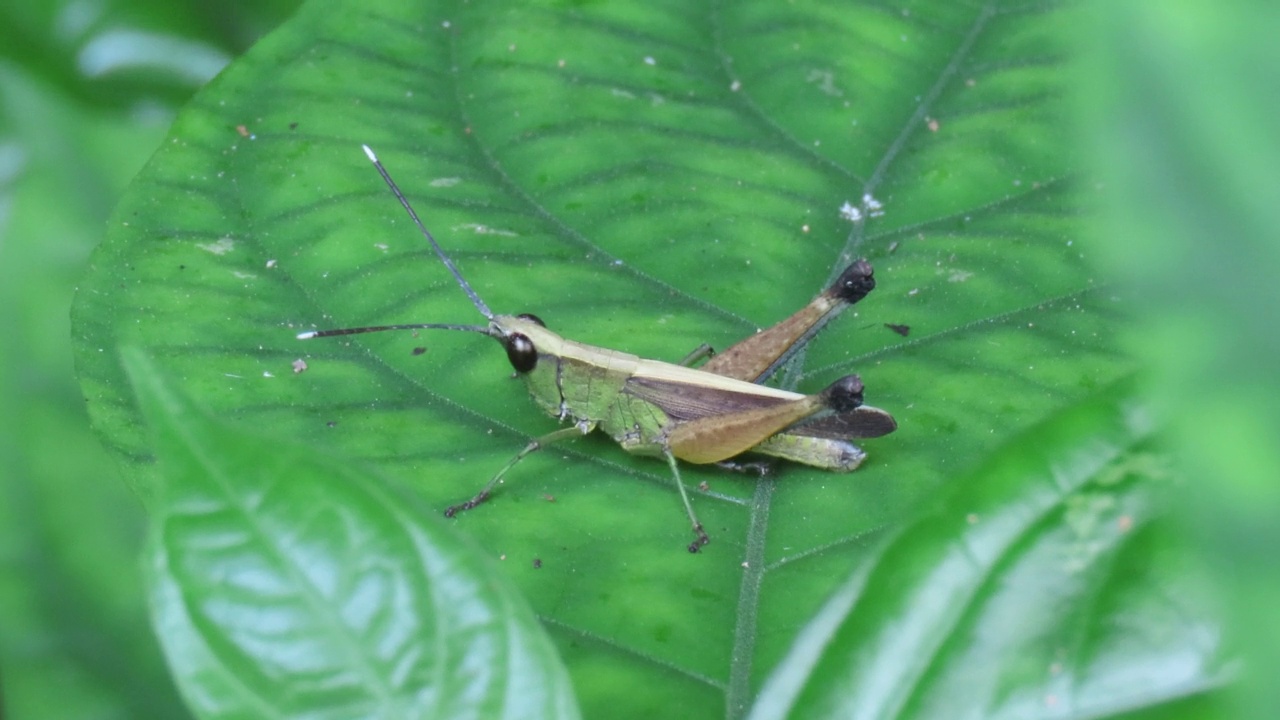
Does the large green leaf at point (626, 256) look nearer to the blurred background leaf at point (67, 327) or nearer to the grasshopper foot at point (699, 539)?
the grasshopper foot at point (699, 539)

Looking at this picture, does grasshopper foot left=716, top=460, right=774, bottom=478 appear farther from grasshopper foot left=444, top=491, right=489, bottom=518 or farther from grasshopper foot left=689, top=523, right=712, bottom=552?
grasshopper foot left=444, top=491, right=489, bottom=518

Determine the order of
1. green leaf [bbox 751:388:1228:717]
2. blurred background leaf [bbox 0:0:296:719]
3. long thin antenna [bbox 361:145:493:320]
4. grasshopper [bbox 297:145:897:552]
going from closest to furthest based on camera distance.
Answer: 1. green leaf [bbox 751:388:1228:717]
2. grasshopper [bbox 297:145:897:552]
3. blurred background leaf [bbox 0:0:296:719]
4. long thin antenna [bbox 361:145:493:320]

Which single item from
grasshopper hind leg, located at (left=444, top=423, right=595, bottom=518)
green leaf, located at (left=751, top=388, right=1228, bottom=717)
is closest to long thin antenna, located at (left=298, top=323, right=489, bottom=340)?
grasshopper hind leg, located at (left=444, top=423, right=595, bottom=518)

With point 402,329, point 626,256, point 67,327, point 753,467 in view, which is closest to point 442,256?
point 402,329

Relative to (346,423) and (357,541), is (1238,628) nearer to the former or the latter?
(357,541)

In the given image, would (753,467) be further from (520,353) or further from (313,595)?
(313,595)

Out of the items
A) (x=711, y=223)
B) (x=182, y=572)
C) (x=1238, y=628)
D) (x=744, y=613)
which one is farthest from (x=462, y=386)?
(x=1238, y=628)

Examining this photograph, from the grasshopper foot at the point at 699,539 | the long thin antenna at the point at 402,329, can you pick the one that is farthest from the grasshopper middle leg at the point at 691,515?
the long thin antenna at the point at 402,329
